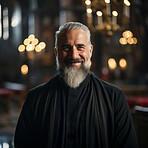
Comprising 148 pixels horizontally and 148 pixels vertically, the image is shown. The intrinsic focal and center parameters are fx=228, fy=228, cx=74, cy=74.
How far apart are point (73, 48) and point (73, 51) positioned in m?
0.02

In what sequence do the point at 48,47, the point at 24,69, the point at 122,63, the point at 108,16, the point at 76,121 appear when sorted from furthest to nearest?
the point at 48,47 → the point at 122,63 → the point at 24,69 → the point at 108,16 → the point at 76,121

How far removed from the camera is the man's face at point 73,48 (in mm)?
1298

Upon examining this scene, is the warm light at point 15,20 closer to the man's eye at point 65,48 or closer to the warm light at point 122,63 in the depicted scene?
the warm light at point 122,63

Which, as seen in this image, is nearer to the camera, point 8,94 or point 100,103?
point 100,103

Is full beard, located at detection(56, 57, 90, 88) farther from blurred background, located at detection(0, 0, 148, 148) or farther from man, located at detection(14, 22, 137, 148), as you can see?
blurred background, located at detection(0, 0, 148, 148)

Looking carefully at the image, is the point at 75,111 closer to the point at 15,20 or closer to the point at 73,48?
the point at 73,48

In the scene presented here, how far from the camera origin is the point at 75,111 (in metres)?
1.31

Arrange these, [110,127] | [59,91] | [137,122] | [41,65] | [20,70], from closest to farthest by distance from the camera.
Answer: [110,127], [59,91], [137,122], [20,70], [41,65]

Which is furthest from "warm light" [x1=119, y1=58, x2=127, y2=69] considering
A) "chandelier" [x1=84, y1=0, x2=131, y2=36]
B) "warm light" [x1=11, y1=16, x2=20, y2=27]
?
"chandelier" [x1=84, y1=0, x2=131, y2=36]

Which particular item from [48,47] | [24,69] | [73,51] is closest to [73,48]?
[73,51]

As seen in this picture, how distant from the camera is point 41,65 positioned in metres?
19.6

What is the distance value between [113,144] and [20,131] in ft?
1.81

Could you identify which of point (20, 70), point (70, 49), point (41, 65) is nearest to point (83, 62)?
point (70, 49)

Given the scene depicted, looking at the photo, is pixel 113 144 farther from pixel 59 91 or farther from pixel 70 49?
pixel 70 49
